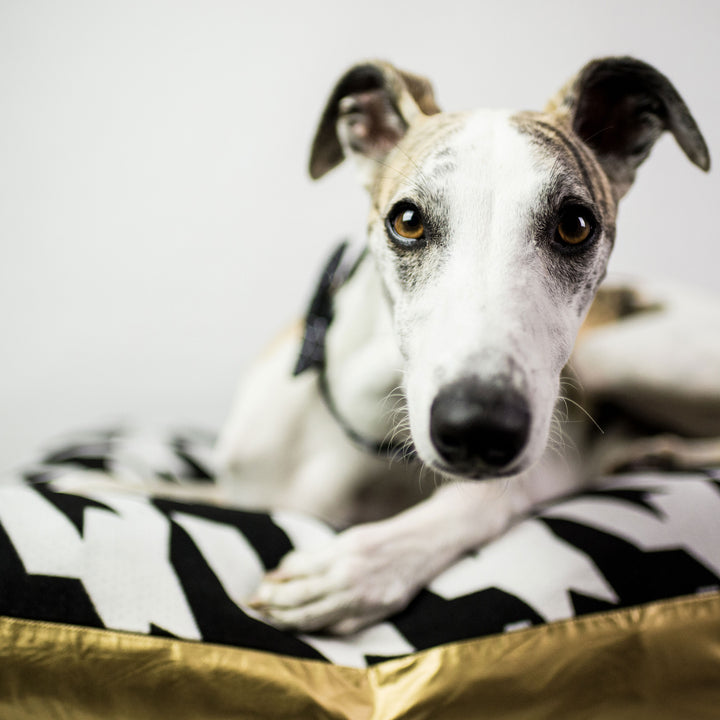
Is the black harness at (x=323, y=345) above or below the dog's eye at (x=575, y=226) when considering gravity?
below

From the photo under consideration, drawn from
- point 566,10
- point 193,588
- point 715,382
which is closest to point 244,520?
point 193,588

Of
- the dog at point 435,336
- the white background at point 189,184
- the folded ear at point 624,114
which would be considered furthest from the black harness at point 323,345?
the white background at point 189,184

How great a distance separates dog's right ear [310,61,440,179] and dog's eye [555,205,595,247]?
1.44 feet

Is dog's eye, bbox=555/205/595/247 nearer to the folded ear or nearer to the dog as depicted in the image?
the dog

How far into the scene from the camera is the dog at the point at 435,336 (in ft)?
2.73

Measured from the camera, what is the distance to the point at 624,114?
1.23 m

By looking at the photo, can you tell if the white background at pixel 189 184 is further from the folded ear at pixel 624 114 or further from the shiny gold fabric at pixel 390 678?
the shiny gold fabric at pixel 390 678

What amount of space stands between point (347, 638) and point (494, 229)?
677 mm

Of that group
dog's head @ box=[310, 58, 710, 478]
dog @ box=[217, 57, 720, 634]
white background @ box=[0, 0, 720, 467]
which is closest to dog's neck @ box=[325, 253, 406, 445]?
dog @ box=[217, 57, 720, 634]

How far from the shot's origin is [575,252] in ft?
3.31

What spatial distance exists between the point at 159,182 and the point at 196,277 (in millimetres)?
367

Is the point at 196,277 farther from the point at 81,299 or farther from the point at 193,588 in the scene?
the point at 193,588

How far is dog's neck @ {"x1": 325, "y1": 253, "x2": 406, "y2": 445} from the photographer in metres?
1.35

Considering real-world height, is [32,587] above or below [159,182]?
below
